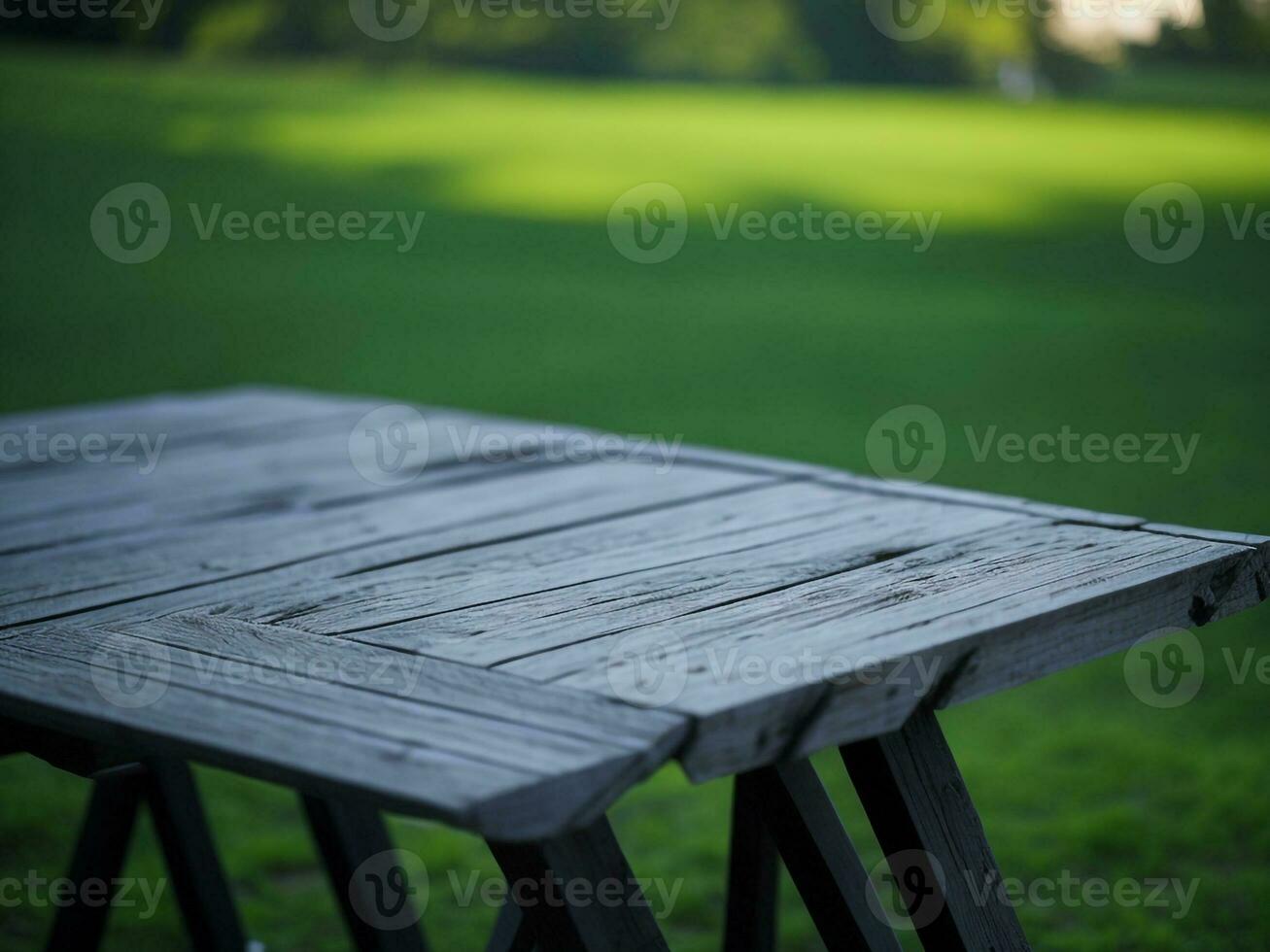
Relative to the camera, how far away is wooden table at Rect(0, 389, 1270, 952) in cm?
94

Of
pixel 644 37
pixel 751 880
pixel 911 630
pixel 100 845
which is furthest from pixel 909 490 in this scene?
pixel 644 37

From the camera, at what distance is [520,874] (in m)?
1.07

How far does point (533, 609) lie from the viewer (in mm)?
1223

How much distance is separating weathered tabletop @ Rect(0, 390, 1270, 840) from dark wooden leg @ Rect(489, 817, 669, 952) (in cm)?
12

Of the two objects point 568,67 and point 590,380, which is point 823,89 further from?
point 590,380

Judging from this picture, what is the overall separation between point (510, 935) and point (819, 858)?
488mm

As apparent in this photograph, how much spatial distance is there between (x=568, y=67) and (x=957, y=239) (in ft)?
9.49

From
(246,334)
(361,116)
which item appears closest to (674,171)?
(361,116)

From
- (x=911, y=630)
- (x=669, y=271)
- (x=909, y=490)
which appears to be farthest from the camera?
(x=669, y=271)

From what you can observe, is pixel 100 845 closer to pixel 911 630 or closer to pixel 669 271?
pixel 911 630

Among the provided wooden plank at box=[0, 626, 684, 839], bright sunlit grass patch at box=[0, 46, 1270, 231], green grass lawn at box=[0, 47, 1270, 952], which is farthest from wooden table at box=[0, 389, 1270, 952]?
bright sunlit grass patch at box=[0, 46, 1270, 231]

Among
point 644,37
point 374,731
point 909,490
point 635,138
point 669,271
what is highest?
point 644,37

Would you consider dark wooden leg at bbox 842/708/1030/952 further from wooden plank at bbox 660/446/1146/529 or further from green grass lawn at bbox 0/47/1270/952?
green grass lawn at bbox 0/47/1270/952

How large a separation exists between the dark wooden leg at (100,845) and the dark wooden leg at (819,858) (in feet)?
2.76
